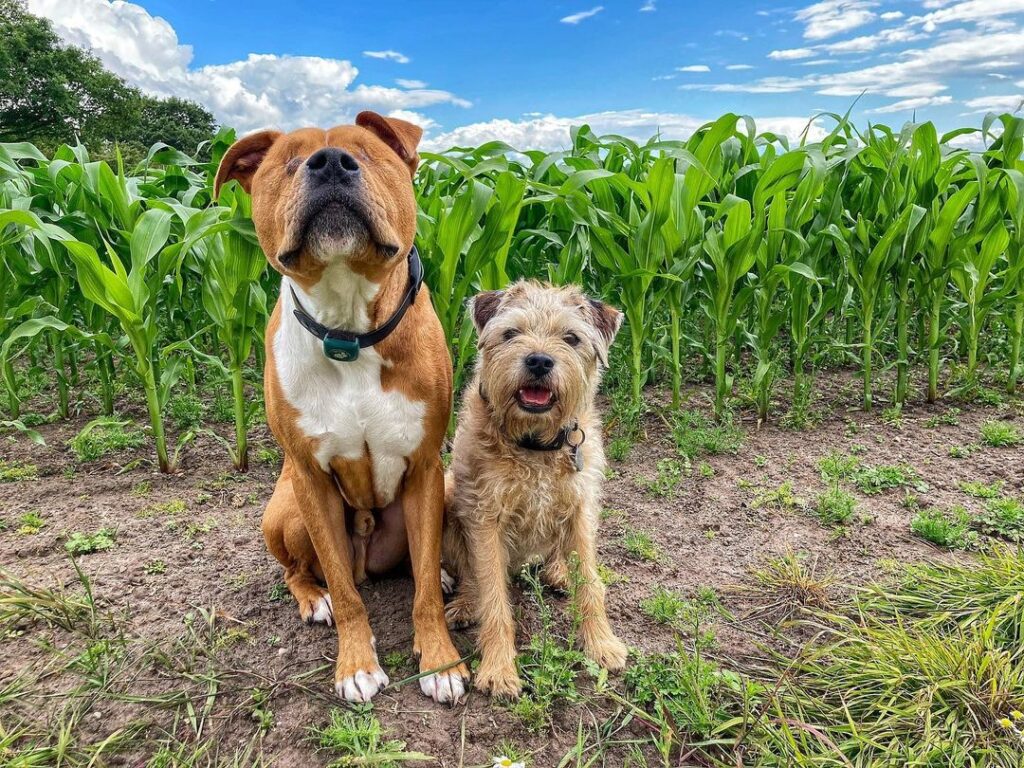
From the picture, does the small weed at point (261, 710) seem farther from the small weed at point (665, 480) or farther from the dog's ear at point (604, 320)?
the small weed at point (665, 480)

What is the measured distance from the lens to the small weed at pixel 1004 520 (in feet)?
10.8

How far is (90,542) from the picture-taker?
330 centimetres

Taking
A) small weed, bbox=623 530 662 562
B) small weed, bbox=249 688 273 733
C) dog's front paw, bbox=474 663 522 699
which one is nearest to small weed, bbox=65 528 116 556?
small weed, bbox=249 688 273 733

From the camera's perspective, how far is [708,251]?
13.3 feet

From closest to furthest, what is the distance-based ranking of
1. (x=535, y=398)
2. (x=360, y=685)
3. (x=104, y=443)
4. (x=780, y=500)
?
(x=360, y=685) < (x=535, y=398) < (x=780, y=500) < (x=104, y=443)

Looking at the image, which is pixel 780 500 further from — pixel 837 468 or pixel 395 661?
pixel 395 661

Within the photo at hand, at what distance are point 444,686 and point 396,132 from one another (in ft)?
6.75

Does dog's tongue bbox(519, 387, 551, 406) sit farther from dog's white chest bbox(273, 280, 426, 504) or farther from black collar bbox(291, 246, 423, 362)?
black collar bbox(291, 246, 423, 362)

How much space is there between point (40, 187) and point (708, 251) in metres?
4.77

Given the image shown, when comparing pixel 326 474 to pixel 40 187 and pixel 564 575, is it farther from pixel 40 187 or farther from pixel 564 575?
pixel 40 187

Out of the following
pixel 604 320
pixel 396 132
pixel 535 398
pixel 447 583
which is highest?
pixel 396 132

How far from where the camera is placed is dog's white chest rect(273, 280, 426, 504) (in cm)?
225

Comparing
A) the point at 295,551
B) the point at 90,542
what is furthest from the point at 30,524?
the point at 295,551

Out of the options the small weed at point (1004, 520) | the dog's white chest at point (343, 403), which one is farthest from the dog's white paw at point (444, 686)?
the small weed at point (1004, 520)
